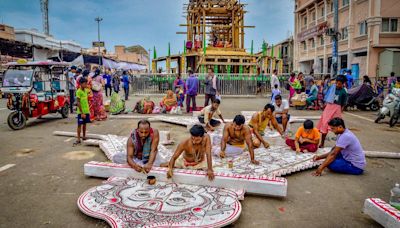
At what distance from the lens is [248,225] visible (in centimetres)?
348

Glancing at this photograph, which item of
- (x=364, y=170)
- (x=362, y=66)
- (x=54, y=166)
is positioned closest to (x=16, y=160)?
(x=54, y=166)

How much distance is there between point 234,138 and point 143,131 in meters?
2.10

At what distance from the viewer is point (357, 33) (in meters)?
25.2

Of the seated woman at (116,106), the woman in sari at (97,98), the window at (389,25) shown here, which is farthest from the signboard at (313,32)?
the woman in sari at (97,98)

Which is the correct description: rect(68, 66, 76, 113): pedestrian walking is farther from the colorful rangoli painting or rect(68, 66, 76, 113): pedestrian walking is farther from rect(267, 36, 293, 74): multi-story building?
rect(267, 36, 293, 74): multi-story building

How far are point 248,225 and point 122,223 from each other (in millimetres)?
1440

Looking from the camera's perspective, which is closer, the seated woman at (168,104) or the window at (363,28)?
the seated woman at (168,104)

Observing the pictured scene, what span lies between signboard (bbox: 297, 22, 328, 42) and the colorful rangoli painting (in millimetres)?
30328

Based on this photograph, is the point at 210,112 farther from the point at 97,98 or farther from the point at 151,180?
the point at 97,98

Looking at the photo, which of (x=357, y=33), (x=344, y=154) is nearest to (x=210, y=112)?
(x=344, y=154)

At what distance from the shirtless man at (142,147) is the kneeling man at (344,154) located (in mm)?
2787

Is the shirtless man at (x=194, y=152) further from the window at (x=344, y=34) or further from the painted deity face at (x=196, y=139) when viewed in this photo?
the window at (x=344, y=34)

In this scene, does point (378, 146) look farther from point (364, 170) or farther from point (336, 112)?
point (364, 170)

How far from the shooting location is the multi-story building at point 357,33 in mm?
22531
